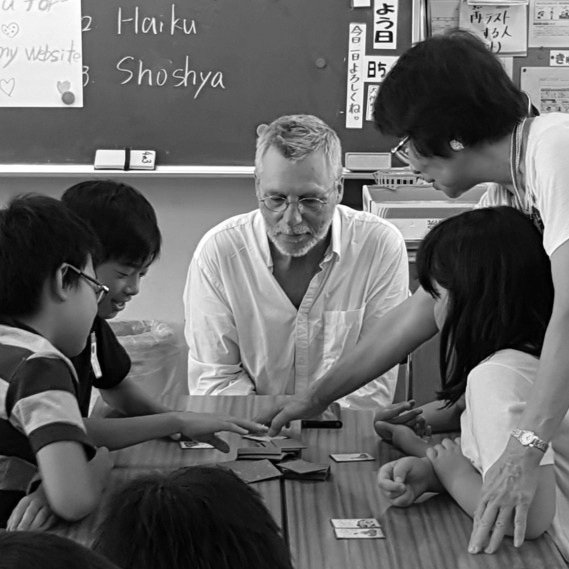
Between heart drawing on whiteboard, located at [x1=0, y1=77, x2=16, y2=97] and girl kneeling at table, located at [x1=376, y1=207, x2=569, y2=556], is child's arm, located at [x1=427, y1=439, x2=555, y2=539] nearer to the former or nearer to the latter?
girl kneeling at table, located at [x1=376, y1=207, x2=569, y2=556]

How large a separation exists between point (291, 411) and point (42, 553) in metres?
1.48

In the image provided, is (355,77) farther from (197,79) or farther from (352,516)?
(352,516)

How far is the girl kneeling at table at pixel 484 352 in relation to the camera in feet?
4.63

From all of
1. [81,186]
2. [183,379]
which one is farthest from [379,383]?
[183,379]

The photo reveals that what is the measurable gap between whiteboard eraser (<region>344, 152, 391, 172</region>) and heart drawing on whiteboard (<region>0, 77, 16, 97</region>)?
4.28ft

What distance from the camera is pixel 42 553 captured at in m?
0.48

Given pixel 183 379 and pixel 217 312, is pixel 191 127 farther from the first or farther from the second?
pixel 217 312

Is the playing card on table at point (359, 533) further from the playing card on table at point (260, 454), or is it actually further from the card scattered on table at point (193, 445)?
the card scattered on table at point (193, 445)

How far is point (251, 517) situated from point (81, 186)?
1.50 metres

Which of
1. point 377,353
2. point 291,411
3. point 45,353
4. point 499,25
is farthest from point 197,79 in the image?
point 45,353

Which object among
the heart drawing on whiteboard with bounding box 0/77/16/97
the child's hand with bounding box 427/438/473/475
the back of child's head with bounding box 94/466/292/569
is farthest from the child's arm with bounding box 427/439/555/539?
the heart drawing on whiteboard with bounding box 0/77/16/97

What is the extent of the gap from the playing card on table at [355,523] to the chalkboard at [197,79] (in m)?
2.46

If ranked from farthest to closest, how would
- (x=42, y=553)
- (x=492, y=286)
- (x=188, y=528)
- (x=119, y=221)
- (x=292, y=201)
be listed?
1. (x=292, y=201)
2. (x=119, y=221)
3. (x=492, y=286)
4. (x=188, y=528)
5. (x=42, y=553)

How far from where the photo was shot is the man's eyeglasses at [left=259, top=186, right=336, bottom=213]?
8.10ft
